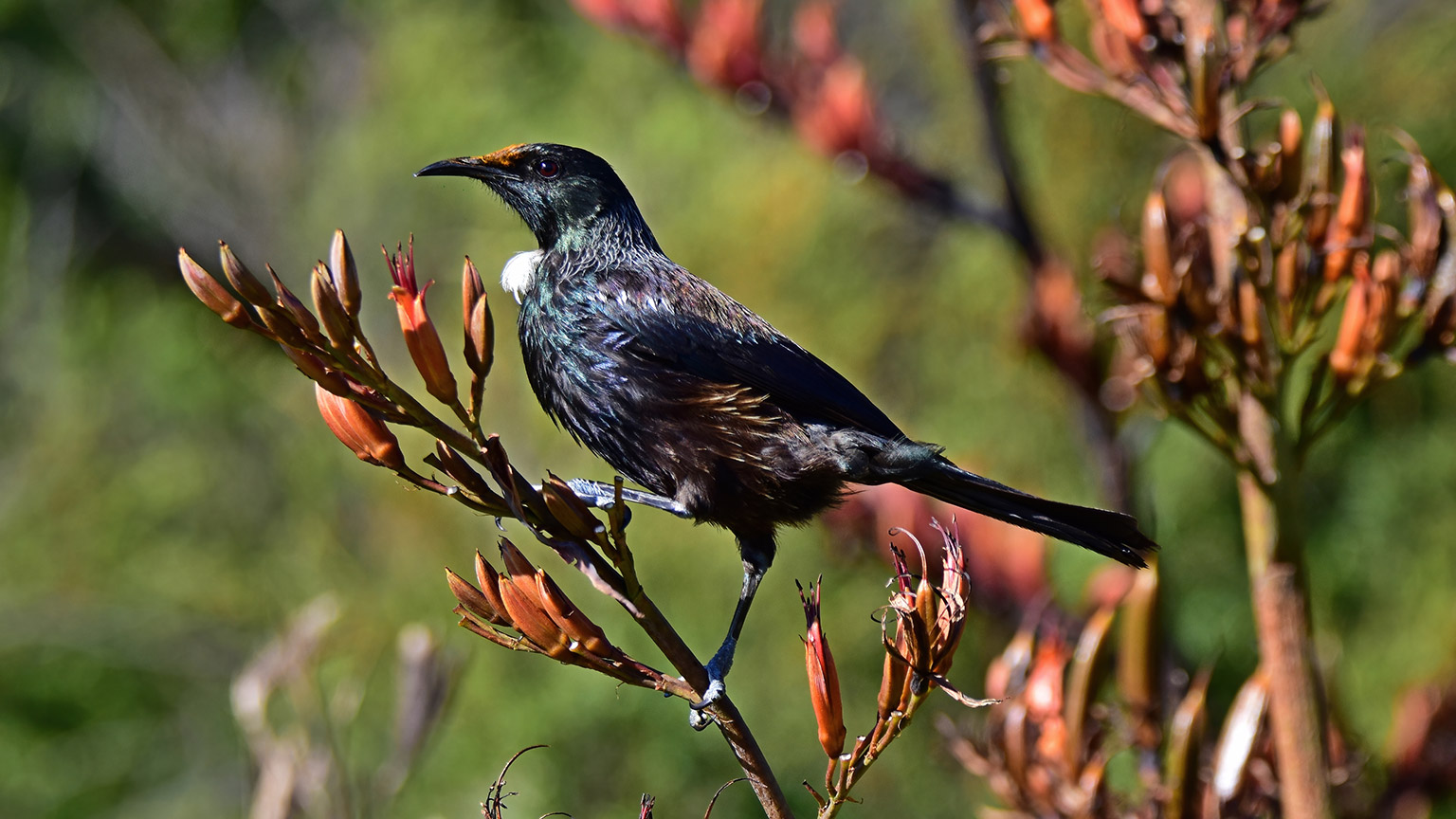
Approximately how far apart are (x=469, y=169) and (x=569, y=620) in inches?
25.5

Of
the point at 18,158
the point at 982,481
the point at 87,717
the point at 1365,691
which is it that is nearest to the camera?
the point at 982,481

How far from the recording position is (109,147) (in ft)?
26.8

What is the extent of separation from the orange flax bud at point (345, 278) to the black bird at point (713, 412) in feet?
1.24

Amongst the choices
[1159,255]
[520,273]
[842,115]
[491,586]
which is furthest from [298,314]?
[842,115]

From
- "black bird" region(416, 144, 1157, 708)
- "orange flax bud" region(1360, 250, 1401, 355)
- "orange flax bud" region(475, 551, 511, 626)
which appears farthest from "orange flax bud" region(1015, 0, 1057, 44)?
"orange flax bud" region(475, 551, 511, 626)

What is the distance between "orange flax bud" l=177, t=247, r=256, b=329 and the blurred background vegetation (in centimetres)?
131

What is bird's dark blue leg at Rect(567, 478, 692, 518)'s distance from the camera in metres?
1.42

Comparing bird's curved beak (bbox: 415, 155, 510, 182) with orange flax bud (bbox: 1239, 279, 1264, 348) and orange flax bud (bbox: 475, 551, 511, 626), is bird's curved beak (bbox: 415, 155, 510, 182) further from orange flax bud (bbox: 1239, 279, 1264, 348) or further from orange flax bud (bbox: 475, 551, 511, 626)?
orange flax bud (bbox: 1239, 279, 1264, 348)

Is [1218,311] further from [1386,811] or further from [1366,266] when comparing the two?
[1386,811]

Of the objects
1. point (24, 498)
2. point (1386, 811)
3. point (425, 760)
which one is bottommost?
point (24, 498)

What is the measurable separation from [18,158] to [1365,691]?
766cm

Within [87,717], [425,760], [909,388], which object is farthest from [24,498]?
[909,388]

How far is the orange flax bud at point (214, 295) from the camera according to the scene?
0.97 m

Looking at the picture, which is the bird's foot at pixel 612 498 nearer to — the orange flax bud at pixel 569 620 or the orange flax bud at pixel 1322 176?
the orange flax bud at pixel 569 620
